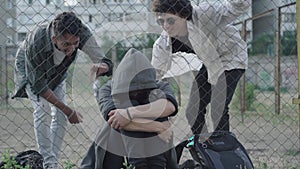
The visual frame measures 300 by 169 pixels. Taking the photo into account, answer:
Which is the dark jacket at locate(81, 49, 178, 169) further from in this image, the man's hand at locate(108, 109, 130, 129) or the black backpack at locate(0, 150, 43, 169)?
the black backpack at locate(0, 150, 43, 169)

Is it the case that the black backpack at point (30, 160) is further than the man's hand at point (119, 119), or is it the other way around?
the black backpack at point (30, 160)

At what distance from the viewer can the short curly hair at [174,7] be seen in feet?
11.3

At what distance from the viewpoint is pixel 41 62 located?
11.3ft

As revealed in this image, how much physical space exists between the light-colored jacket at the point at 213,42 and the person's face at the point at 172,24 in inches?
1.9

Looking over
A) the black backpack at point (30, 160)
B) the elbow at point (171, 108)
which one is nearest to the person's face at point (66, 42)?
the black backpack at point (30, 160)

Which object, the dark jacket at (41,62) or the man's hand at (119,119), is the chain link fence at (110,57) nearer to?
the dark jacket at (41,62)

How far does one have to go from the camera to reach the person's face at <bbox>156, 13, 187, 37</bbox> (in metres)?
3.51

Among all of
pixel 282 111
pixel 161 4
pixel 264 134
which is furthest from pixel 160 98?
pixel 282 111

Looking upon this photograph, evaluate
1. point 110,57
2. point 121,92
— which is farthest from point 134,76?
point 110,57

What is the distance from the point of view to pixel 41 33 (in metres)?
3.46

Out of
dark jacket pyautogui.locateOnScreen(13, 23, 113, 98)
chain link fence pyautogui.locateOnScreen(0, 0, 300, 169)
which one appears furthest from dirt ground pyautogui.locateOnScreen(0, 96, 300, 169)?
dark jacket pyautogui.locateOnScreen(13, 23, 113, 98)

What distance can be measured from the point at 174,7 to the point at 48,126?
120cm

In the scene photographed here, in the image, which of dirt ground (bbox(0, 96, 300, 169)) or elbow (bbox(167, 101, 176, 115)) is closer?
elbow (bbox(167, 101, 176, 115))

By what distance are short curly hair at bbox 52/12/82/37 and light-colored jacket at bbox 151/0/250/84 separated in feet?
2.06
